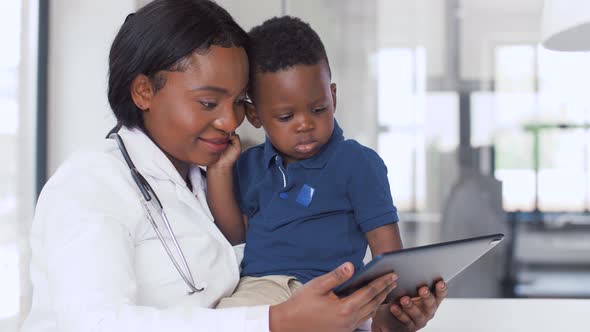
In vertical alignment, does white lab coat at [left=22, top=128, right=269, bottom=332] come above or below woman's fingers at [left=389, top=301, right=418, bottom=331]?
above

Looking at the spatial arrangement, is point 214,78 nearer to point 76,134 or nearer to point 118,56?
point 118,56

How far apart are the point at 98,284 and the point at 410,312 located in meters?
0.64

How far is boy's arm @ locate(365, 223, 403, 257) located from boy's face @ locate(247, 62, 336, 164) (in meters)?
0.23

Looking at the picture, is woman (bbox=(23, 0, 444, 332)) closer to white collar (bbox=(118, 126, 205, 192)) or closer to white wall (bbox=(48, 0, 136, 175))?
white collar (bbox=(118, 126, 205, 192))

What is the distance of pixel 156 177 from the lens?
4.25 feet

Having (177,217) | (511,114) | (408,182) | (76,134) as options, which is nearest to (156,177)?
(177,217)

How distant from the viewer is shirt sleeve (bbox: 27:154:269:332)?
0.99 metres

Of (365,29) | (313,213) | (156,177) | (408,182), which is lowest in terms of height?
(408,182)

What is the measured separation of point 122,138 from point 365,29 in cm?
301

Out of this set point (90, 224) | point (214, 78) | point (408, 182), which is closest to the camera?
point (90, 224)

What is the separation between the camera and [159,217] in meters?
1.23

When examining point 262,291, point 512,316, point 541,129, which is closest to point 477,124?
point 541,129

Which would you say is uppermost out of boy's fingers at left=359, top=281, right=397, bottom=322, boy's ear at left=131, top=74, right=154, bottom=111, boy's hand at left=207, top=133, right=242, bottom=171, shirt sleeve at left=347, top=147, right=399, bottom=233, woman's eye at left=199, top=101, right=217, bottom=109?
boy's ear at left=131, top=74, right=154, bottom=111

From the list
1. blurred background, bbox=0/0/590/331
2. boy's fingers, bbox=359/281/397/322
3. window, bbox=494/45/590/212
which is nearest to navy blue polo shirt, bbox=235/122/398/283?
boy's fingers, bbox=359/281/397/322
